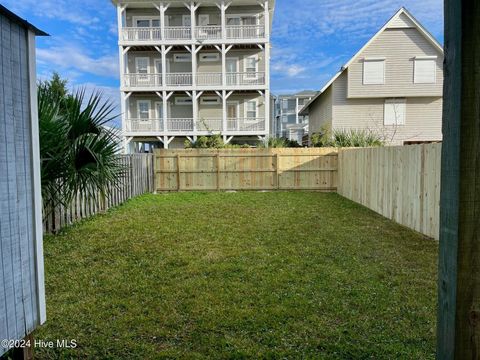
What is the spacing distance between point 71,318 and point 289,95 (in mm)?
47199

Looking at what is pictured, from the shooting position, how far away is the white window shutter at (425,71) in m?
16.1

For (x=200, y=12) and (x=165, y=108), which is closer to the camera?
(x=165, y=108)

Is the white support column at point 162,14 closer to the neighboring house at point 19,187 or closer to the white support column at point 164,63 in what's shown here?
the white support column at point 164,63

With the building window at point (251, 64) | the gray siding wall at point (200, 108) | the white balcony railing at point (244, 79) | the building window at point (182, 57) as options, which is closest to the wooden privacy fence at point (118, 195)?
the gray siding wall at point (200, 108)

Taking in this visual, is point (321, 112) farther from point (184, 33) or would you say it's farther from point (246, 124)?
point (184, 33)

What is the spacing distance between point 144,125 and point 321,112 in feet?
35.5

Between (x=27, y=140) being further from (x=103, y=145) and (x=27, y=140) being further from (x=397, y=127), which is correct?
(x=397, y=127)

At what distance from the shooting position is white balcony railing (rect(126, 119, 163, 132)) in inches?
736

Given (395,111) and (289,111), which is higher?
(289,111)

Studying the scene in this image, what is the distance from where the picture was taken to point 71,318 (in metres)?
2.82

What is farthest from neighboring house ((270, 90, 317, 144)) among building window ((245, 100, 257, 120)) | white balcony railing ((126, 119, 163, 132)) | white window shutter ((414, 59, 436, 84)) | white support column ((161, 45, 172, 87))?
white support column ((161, 45, 172, 87))

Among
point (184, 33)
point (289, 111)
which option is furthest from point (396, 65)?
point (289, 111)

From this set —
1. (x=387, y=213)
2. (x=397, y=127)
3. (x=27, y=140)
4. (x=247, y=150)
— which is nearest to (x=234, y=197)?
(x=247, y=150)

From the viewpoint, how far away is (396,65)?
1622 centimetres
